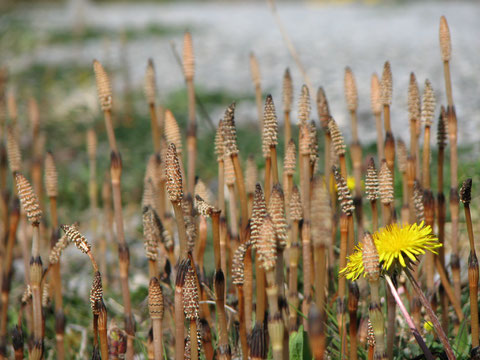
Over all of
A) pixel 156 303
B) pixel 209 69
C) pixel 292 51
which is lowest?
pixel 156 303

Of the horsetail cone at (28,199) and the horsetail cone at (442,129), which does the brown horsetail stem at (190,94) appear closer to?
the horsetail cone at (28,199)

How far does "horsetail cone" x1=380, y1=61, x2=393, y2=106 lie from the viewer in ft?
4.66

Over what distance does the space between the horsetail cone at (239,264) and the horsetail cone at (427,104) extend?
1.88ft

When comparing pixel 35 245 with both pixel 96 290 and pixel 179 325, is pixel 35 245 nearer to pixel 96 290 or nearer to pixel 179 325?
pixel 96 290

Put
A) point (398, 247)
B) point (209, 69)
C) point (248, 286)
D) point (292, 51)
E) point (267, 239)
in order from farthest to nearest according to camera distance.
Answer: point (209, 69) → point (292, 51) → point (248, 286) → point (398, 247) → point (267, 239)

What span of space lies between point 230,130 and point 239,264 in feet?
0.91

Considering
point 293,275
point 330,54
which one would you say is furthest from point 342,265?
point 330,54

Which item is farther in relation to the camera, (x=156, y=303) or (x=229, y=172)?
(x=229, y=172)

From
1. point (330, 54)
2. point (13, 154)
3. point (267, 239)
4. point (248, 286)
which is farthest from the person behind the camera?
point (330, 54)

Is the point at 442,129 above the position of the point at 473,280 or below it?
above

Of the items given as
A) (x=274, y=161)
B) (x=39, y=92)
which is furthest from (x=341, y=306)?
(x=39, y=92)

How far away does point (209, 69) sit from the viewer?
6898 mm

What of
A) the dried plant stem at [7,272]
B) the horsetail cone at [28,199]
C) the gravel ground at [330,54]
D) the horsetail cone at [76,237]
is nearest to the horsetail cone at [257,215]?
the horsetail cone at [76,237]

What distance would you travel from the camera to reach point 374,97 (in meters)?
1.53
